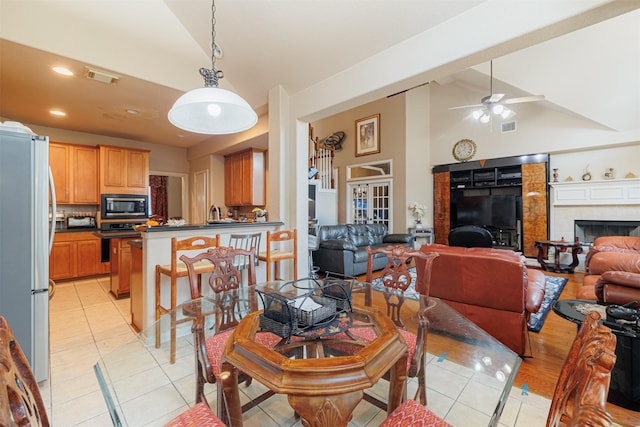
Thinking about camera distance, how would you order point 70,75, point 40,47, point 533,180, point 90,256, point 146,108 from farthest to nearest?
point 533,180, point 90,256, point 146,108, point 70,75, point 40,47

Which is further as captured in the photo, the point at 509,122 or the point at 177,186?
the point at 177,186

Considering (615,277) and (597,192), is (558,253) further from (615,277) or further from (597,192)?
(615,277)

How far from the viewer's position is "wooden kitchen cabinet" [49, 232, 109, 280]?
4.49 metres

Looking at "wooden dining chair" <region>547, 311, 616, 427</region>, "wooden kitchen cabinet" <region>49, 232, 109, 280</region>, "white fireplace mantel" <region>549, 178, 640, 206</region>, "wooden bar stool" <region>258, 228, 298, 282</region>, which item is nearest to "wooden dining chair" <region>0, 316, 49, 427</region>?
"wooden dining chair" <region>547, 311, 616, 427</region>

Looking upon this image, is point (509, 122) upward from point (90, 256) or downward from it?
upward

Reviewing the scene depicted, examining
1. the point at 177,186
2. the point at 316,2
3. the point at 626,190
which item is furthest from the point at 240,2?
the point at 177,186

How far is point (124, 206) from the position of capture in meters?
5.04

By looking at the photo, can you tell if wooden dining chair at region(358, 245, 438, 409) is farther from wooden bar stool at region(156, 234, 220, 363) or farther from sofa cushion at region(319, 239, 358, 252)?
sofa cushion at region(319, 239, 358, 252)

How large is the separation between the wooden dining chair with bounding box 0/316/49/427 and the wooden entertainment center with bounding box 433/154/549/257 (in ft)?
24.2

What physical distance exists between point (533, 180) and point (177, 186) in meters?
10.2

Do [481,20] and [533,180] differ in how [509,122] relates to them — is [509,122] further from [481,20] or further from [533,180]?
[481,20]

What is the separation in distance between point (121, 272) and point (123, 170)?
2.21 meters

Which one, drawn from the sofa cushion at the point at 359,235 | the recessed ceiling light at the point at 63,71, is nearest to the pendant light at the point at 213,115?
the recessed ceiling light at the point at 63,71

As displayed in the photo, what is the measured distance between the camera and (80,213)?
513 centimetres
